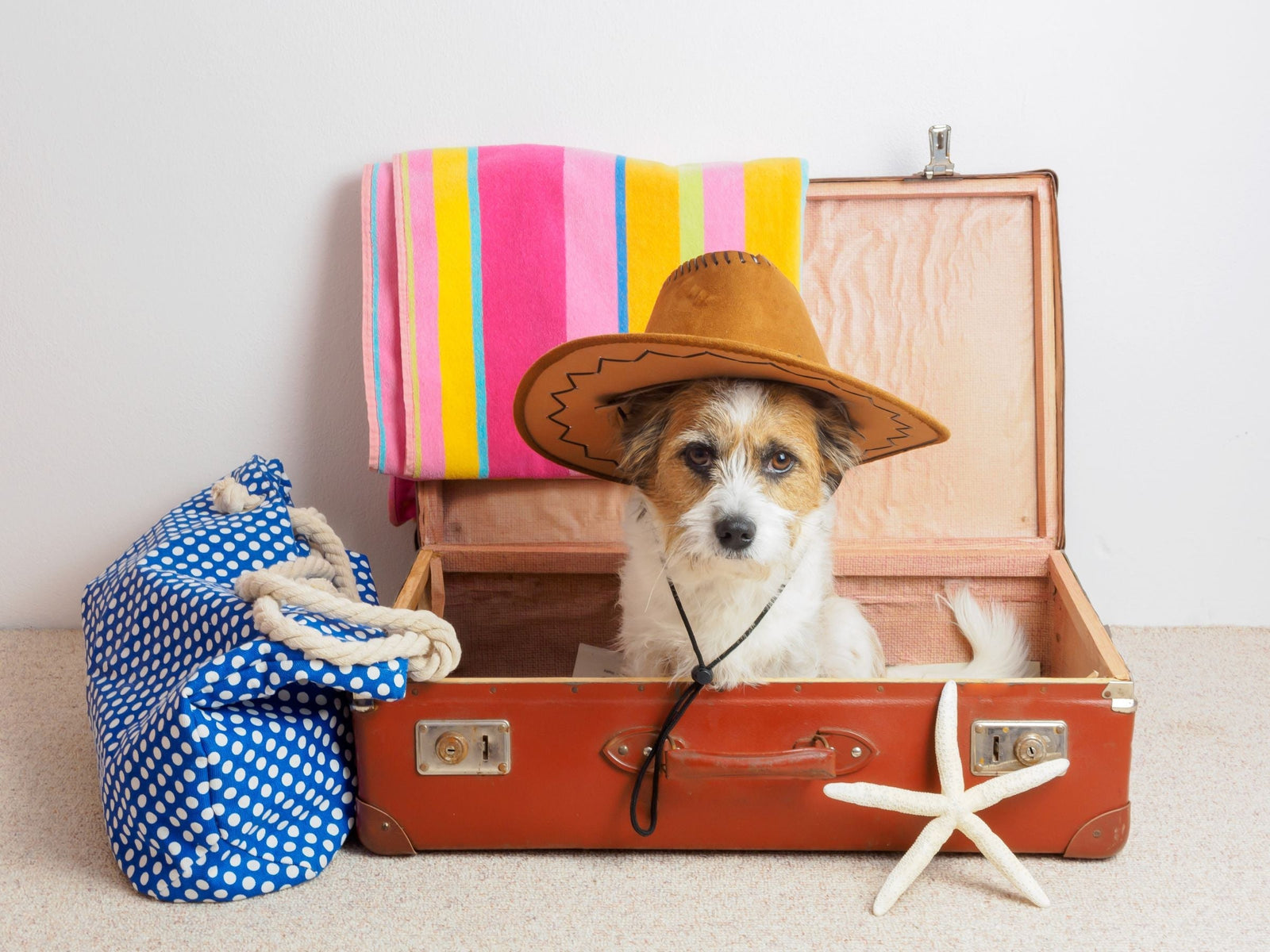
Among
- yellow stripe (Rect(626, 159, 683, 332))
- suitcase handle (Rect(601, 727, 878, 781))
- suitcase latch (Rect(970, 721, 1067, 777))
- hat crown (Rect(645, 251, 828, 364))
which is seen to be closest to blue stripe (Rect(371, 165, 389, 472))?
yellow stripe (Rect(626, 159, 683, 332))

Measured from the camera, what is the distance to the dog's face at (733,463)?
45.8 inches

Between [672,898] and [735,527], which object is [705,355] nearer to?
[735,527]

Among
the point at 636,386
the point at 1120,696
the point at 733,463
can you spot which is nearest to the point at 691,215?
the point at 636,386

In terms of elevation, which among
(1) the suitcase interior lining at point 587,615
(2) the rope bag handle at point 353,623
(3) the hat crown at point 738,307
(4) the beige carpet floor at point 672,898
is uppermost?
(3) the hat crown at point 738,307

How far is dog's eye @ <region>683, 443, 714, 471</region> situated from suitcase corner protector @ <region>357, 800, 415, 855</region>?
0.59 m

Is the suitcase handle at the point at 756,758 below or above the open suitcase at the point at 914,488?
below

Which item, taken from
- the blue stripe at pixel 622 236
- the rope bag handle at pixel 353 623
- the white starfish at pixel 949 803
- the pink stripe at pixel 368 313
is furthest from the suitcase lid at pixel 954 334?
the rope bag handle at pixel 353 623

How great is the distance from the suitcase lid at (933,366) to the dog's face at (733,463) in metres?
0.53

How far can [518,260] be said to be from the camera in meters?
1.70

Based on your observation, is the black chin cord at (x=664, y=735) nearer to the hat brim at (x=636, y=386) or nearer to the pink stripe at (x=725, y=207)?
the hat brim at (x=636, y=386)

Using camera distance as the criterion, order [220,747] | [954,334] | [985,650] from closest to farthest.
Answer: [220,747] → [985,650] → [954,334]

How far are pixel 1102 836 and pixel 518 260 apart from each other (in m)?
1.21

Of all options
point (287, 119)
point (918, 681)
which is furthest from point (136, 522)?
point (918, 681)

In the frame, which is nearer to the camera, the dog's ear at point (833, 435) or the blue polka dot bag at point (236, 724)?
the blue polka dot bag at point (236, 724)
